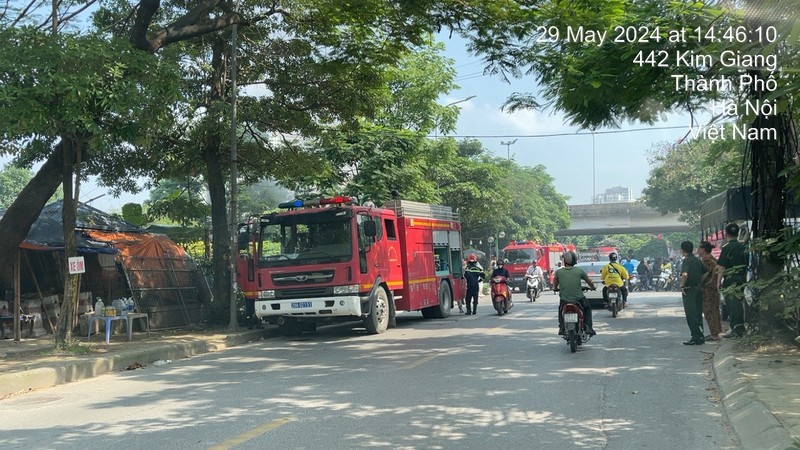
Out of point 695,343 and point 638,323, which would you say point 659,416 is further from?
point 638,323

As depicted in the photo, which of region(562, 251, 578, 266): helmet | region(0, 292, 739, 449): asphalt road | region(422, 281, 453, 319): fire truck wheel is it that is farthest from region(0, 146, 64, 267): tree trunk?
region(422, 281, 453, 319): fire truck wheel

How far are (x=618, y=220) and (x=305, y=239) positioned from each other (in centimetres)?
7051

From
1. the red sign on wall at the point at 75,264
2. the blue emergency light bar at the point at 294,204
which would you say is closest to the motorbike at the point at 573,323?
the blue emergency light bar at the point at 294,204

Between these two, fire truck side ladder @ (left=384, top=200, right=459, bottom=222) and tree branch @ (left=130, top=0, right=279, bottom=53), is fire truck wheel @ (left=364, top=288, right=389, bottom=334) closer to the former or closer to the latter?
fire truck side ladder @ (left=384, top=200, right=459, bottom=222)

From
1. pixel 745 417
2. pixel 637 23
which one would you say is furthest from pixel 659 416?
pixel 637 23

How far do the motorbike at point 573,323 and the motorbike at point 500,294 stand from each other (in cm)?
820

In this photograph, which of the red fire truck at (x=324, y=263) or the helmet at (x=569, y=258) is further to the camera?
the red fire truck at (x=324, y=263)

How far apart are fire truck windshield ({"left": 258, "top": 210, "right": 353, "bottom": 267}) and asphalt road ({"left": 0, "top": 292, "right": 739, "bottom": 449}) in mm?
2313

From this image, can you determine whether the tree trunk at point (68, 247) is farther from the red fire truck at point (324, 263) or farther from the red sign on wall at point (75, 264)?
the red fire truck at point (324, 263)


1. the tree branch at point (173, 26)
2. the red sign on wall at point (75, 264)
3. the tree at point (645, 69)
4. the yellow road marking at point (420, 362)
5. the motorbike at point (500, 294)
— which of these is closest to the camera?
the tree at point (645, 69)

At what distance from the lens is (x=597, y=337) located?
47.7 feet

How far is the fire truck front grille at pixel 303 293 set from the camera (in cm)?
1558

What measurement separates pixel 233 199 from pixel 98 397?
841 cm

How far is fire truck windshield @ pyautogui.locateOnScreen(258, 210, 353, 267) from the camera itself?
15.7m
